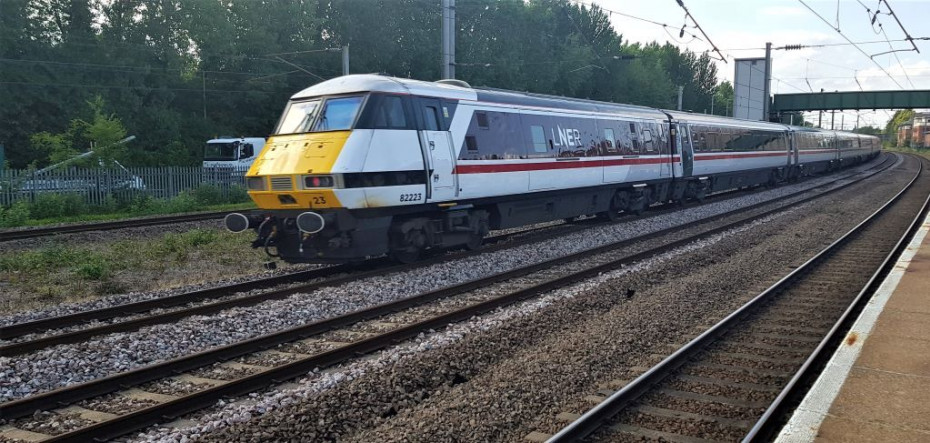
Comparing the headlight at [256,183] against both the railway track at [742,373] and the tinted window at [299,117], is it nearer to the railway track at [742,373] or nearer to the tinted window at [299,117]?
the tinted window at [299,117]

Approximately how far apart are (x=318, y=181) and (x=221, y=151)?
2858cm

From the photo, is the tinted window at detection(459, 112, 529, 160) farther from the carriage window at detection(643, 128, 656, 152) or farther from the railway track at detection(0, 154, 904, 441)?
the carriage window at detection(643, 128, 656, 152)

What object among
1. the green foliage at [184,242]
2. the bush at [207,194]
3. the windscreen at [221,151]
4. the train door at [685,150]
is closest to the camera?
the green foliage at [184,242]

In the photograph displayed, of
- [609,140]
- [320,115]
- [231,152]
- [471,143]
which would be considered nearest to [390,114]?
[320,115]

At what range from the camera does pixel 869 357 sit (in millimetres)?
6969

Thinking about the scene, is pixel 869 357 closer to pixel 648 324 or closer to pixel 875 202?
pixel 648 324

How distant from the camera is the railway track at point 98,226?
56.7ft

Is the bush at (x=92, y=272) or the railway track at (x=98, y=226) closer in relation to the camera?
the bush at (x=92, y=272)

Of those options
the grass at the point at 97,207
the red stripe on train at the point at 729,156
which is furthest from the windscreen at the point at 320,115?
the red stripe on train at the point at 729,156

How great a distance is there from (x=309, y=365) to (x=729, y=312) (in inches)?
221

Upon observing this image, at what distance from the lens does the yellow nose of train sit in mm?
11258

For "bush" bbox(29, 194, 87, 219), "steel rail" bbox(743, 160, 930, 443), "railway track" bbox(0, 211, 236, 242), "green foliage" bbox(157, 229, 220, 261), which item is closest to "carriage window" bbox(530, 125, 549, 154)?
"steel rail" bbox(743, 160, 930, 443)

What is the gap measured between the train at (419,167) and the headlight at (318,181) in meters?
0.02

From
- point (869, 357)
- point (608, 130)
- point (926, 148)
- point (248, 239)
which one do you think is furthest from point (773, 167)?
point (926, 148)
